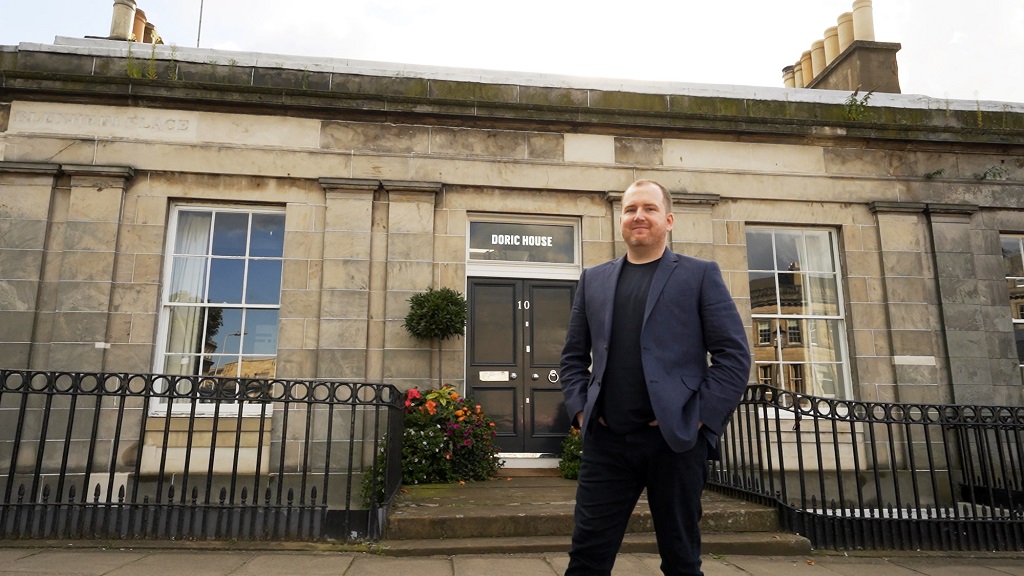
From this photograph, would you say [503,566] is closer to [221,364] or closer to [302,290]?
[302,290]

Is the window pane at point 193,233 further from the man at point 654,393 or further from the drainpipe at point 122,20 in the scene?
the man at point 654,393

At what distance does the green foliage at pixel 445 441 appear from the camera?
21.4 ft

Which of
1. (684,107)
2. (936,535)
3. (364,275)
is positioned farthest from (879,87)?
(364,275)

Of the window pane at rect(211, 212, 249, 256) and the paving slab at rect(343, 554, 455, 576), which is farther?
the window pane at rect(211, 212, 249, 256)

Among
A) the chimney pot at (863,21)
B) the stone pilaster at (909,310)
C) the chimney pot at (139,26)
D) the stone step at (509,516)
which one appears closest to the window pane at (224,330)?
the stone step at (509,516)

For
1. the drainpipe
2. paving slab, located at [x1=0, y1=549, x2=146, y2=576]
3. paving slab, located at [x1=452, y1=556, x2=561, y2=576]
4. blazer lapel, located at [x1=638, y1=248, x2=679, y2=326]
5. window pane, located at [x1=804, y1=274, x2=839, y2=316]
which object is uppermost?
the drainpipe

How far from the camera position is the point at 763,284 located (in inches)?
333

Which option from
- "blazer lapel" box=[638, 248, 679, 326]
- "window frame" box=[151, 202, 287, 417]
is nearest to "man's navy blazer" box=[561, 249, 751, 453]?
"blazer lapel" box=[638, 248, 679, 326]

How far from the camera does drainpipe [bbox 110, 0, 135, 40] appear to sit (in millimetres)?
8695

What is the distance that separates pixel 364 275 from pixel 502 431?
2.53 metres

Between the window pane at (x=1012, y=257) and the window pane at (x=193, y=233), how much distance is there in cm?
1053

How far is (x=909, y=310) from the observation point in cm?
820

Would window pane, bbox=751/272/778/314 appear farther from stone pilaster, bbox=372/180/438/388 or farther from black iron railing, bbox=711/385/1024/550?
stone pilaster, bbox=372/180/438/388

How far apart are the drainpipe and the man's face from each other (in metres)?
8.92
